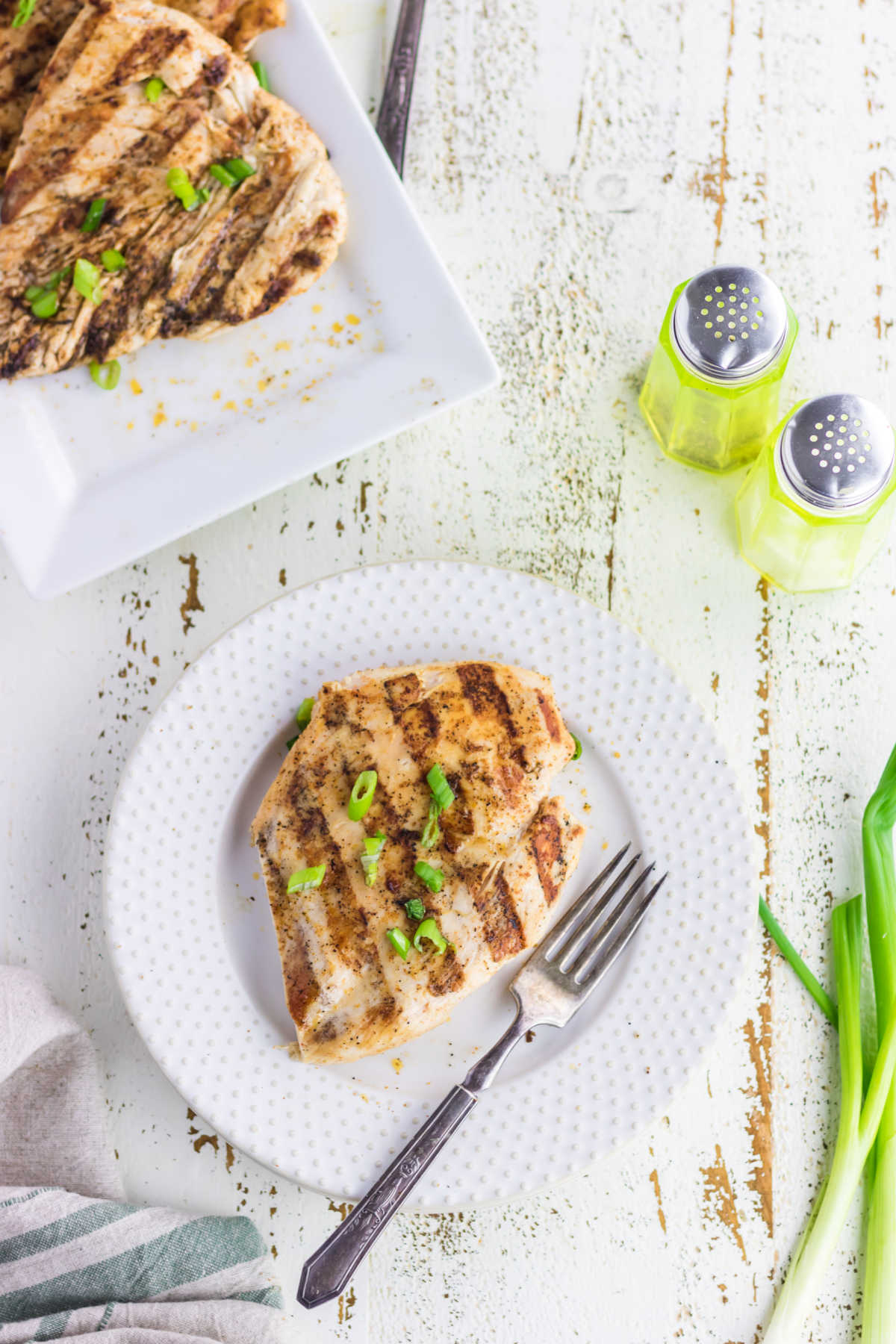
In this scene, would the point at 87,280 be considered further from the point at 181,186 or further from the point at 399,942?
the point at 399,942

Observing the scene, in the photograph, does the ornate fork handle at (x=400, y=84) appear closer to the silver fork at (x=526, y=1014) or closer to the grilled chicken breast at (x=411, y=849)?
the grilled chicken breast at (x=411, y=849)

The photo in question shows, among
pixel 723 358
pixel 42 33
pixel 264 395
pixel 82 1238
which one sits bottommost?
pixel 82 1238

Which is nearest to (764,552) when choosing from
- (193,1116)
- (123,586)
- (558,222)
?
(558,222)

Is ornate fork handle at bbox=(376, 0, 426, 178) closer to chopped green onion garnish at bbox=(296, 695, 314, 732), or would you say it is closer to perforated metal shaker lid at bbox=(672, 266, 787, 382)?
perforated metal shaker lid at bbox=(672, 266, 787, 382)

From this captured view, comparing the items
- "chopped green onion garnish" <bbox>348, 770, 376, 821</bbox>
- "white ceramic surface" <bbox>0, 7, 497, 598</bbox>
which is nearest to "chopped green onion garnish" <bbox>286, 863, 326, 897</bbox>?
"chopped green onion garnish" <bbox>348, 770, 376, 821</bbox>

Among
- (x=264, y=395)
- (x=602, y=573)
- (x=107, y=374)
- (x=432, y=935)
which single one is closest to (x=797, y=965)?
(x=432, y=935)

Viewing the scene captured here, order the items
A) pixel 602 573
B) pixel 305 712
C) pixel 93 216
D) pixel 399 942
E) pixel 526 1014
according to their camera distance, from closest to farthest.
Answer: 1. pixel 399 942
2. pixel 526 1014
3. pixel 305 712
4. pixel 93 216
5. pixel 602 573
